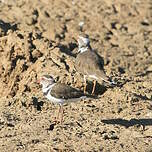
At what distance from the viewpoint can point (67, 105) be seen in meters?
11.9

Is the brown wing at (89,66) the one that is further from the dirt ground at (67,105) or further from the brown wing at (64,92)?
the brown wing at (64,92)

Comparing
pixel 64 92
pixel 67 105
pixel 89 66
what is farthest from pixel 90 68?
pixel 64 92

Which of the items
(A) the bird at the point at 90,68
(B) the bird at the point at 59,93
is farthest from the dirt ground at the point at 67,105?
(B) the bird at the point at 59,93

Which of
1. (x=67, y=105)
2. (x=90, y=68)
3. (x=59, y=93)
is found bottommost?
(x=67, y=105)

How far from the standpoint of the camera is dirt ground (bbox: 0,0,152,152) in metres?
10.3

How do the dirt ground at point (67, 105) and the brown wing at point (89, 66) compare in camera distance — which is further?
the brown wing at point (89, 66)

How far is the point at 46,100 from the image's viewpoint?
465 inches

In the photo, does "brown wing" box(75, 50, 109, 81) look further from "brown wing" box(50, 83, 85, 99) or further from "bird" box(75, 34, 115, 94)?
"brown wing" box(50, 83, 85, 99)

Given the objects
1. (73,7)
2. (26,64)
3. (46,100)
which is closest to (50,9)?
(73,7)

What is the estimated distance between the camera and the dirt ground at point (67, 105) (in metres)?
10.3

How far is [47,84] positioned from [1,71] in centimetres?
228

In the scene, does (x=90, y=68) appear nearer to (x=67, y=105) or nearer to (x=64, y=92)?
(x=67, y=105)

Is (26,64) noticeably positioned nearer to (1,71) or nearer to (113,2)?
(1,71)

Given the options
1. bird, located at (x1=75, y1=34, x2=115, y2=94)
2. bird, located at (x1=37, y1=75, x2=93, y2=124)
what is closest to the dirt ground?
bird, located at (x1=75, y1=34, x2=115, y2=94)
